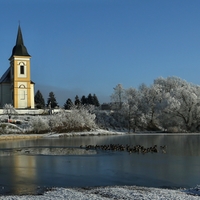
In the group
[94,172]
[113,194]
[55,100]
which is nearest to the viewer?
[113,194]

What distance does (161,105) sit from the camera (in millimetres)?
59562

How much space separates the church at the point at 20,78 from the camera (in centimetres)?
6259

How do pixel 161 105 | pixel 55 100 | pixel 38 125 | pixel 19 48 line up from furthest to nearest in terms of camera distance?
pixel 55 100 < pixel 19 48 < pixel 161 105 < pixel 38 125

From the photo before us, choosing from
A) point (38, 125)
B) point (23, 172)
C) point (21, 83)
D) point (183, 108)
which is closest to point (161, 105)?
point (183, 108)

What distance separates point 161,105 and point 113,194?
49246mm

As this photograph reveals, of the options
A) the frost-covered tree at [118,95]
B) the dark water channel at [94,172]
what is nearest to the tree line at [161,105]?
the frost-covered tree at [118,95]

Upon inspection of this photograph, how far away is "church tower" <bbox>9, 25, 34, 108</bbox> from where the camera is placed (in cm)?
6253

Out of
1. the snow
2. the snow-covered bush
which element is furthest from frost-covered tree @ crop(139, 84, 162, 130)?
the snow

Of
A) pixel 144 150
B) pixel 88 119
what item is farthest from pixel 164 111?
pixel 144 150

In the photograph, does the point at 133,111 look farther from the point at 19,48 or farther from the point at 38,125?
the point at 19,48

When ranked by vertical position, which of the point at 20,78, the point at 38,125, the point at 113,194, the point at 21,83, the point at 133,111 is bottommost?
the point at 113,194

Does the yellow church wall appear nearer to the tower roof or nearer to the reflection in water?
the tower roof

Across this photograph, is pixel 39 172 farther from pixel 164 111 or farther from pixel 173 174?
pixel 164 111

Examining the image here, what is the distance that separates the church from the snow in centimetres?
5198
